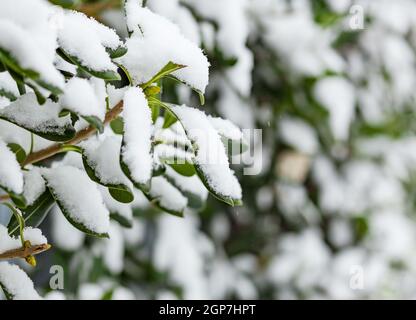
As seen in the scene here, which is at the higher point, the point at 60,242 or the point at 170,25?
the point at 170,25

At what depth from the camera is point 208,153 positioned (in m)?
0.78

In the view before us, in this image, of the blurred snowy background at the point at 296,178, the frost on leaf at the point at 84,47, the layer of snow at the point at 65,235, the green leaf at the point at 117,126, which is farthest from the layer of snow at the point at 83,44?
the layer of snow at the point at 65,235

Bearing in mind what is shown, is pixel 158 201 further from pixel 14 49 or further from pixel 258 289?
pixel 258 289

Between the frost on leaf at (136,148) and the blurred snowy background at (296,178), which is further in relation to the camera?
the blurred snowy background at (296,178)

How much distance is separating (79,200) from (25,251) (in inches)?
3.4

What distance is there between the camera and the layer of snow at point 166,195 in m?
1.02

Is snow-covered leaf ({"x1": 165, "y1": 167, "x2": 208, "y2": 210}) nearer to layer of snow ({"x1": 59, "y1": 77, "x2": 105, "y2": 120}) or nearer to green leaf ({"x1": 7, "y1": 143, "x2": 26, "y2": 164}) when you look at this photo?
green leaf ({"x1": 7, "y1": 143, "x2": 26, "y2": 164})

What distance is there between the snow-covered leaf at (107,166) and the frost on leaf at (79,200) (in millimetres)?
28

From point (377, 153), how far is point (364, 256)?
0.34 m

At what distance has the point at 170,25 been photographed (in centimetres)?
83

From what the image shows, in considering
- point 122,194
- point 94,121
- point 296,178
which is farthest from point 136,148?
point 296,178

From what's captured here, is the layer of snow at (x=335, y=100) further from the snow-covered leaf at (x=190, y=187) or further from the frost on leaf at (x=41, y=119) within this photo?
the frost on leaf at (x=41, y=119)

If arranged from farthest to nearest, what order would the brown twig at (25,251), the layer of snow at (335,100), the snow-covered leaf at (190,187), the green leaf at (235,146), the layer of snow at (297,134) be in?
the layer of snow at (297,134)
the layer of snow at (335,100)
the snow-covered leaf at (190,187)
the green leaf at (235,146)
the brown twig at (25,251)

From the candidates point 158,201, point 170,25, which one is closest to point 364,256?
point 158,201
